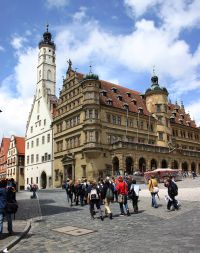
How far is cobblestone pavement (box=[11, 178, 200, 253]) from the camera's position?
973 cm

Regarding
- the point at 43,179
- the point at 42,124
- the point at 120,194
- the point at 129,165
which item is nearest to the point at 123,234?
the point at 120,194

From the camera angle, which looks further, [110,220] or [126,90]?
[126,90]

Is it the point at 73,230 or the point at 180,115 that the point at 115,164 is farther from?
the point at 73,230

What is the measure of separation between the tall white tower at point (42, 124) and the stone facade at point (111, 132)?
2748 mm

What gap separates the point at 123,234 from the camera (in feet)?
38.9

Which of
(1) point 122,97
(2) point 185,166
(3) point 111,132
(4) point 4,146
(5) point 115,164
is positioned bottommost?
(2) point 185,166

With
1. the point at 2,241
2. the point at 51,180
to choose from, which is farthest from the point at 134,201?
the point at 51,180

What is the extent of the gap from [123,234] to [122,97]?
47946mm

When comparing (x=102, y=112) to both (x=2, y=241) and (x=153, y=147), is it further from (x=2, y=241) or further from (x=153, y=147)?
(x=2, y=241)

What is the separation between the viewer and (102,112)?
170ft

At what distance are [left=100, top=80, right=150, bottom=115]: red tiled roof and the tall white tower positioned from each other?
11.1m

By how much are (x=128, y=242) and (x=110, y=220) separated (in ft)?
16.6

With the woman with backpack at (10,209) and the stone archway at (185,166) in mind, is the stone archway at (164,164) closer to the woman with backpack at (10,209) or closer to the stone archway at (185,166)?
the stone archway at (185,166)

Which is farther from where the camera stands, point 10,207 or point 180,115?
point 180,115
